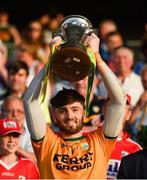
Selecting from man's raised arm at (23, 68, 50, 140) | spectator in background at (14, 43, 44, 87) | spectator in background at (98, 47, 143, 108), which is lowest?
man's raised arm at (23, 68, 50, 140)

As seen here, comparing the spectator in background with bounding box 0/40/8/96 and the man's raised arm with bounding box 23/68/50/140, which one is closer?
the man's raised arm with bounding box 23/68/50/140

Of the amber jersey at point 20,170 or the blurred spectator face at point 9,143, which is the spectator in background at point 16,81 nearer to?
the blurred spectator face at point 9,143

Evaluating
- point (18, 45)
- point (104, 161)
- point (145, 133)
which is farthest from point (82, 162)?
point (18, 45)

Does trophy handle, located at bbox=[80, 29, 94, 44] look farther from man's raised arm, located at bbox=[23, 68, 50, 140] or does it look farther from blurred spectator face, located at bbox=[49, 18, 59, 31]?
blurred spectator face, located at bbox=[49, 18, 59, 31]

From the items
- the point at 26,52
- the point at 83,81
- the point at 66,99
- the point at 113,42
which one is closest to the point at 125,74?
the point at 83,81

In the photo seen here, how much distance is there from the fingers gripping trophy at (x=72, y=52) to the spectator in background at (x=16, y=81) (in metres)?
3.79

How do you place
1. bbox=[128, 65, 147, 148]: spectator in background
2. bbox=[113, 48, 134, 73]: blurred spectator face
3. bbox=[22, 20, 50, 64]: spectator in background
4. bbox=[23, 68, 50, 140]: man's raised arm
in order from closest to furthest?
bbox=[23, 68, 50, 140]: man's raised arm → bbox=[128, 65, 147, 148]: spectator in background → bbox=[113, 48, 134, 73]: blurred spectator face → bbox=[22, 20, 50, 64]: spectator in background

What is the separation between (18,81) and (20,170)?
2.88m

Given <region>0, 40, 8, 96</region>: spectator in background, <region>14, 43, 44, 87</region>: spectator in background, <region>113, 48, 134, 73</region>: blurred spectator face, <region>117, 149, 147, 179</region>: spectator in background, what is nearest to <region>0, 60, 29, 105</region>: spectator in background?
<region>0, 40, 8, 96</region>: spectator in background

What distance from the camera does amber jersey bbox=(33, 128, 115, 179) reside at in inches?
292

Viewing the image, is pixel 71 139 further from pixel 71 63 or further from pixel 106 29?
pixel 106 29

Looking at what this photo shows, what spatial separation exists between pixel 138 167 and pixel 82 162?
77 centimetres

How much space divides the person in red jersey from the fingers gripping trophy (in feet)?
4.42

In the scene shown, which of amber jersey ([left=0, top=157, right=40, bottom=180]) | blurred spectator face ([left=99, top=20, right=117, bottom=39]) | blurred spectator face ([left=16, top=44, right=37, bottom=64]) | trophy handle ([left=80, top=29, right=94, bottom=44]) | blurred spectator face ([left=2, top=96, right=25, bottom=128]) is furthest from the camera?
blurred spectator face ([left=99, top=20, right=117, bottom=39])
